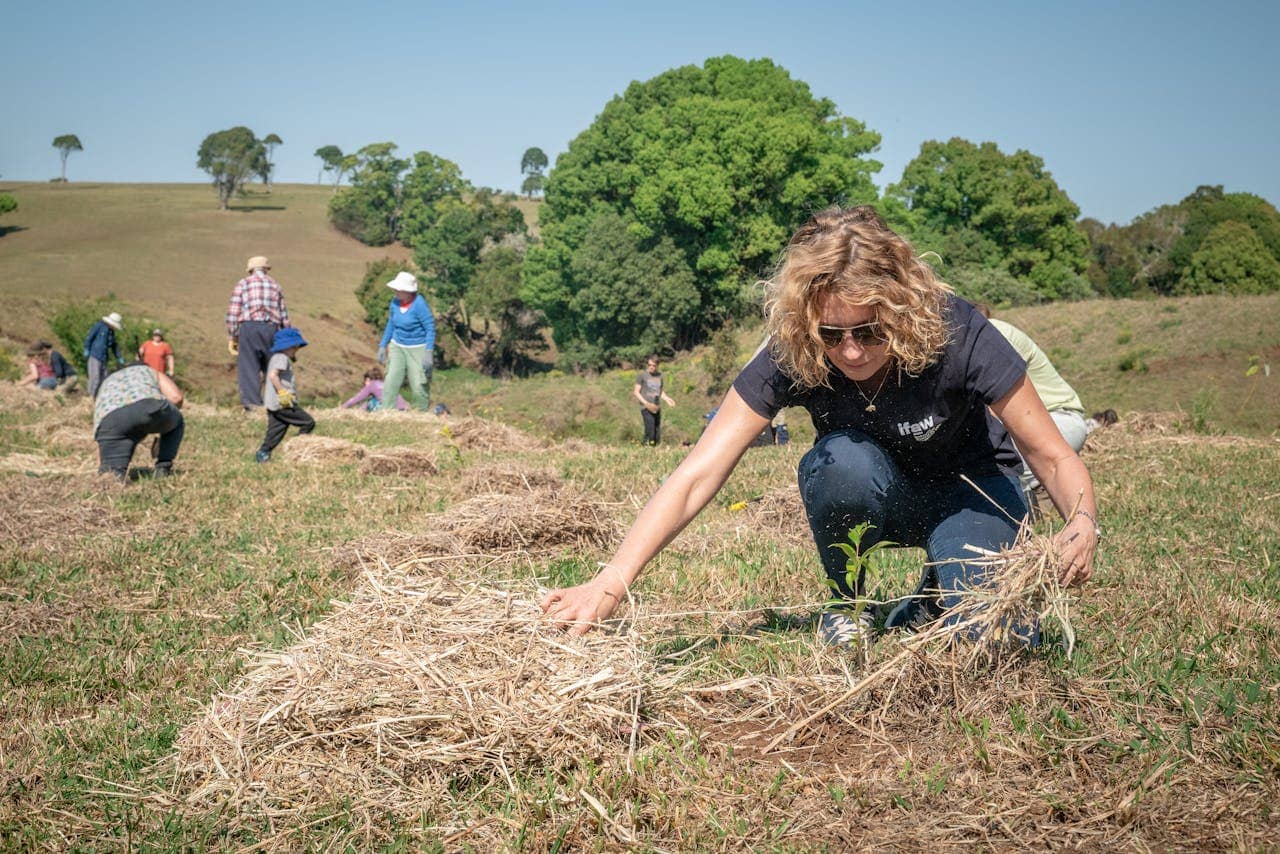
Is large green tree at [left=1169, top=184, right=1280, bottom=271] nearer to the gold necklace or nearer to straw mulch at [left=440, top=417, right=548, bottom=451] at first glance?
straw mulch at [left=440, top=417, right=548, bottom=451]

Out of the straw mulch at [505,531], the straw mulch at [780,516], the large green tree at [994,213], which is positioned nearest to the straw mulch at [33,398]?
the straw mulch at [505,531]

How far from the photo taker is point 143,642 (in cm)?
418

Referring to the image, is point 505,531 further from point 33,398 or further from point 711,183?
point 711,183

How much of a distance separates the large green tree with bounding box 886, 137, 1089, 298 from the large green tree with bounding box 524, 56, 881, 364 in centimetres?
612

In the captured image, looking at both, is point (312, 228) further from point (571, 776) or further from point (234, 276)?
point (571, 776)

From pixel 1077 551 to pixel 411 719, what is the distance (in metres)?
2.03

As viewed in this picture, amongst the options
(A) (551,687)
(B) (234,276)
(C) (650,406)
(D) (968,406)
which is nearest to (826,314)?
(D) (968,406)

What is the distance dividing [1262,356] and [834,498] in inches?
796

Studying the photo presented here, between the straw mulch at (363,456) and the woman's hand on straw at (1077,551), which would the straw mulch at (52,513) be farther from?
the woman's hand on straw at (1077,551)

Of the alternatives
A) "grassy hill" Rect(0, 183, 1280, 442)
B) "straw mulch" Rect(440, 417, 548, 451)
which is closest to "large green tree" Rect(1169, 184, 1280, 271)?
"grassy hill" Rect(0, 183, 1280, 442)

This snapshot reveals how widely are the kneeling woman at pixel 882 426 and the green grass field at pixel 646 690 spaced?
1.19ft

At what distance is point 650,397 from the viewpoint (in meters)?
17.7

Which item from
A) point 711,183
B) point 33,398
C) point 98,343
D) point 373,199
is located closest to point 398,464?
point 33,398

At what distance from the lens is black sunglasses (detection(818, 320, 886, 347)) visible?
2938 mm
